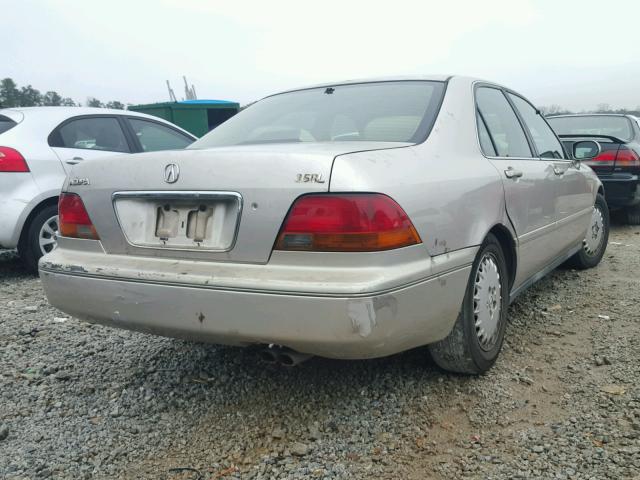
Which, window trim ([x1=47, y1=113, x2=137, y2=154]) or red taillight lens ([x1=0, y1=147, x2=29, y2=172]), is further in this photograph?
window trim ([x1=47, y1=113, x2=137, y2=154])

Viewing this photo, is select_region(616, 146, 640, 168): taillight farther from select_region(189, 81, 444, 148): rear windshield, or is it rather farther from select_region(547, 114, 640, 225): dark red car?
select_region(189, 81, 444, 148): rear windshield

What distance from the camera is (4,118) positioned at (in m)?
4.66

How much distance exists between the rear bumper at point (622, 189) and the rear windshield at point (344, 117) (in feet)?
15.0

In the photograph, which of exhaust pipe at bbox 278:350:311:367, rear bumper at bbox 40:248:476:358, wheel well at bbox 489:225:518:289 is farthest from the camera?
wheel well at bbox 489:225:518:289

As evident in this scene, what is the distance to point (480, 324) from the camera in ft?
8.47

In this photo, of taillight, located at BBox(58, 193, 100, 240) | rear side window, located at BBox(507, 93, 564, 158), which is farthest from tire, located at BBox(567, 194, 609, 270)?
taillight, located at BBox(58, 193, 100, 240)

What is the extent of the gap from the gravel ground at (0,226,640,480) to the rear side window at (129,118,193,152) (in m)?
2.56

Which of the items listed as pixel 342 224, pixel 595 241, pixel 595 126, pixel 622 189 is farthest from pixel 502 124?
pixel 595 126

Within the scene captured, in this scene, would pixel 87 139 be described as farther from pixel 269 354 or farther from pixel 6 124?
pixel 269 354

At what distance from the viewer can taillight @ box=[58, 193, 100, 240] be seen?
239 cm

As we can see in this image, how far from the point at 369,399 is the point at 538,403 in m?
0.72

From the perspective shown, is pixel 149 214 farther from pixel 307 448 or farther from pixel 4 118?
pixel 4 118

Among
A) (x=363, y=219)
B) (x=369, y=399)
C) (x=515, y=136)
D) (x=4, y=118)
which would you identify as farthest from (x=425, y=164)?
(x=4, y=118)

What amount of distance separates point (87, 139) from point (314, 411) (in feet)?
12.3
